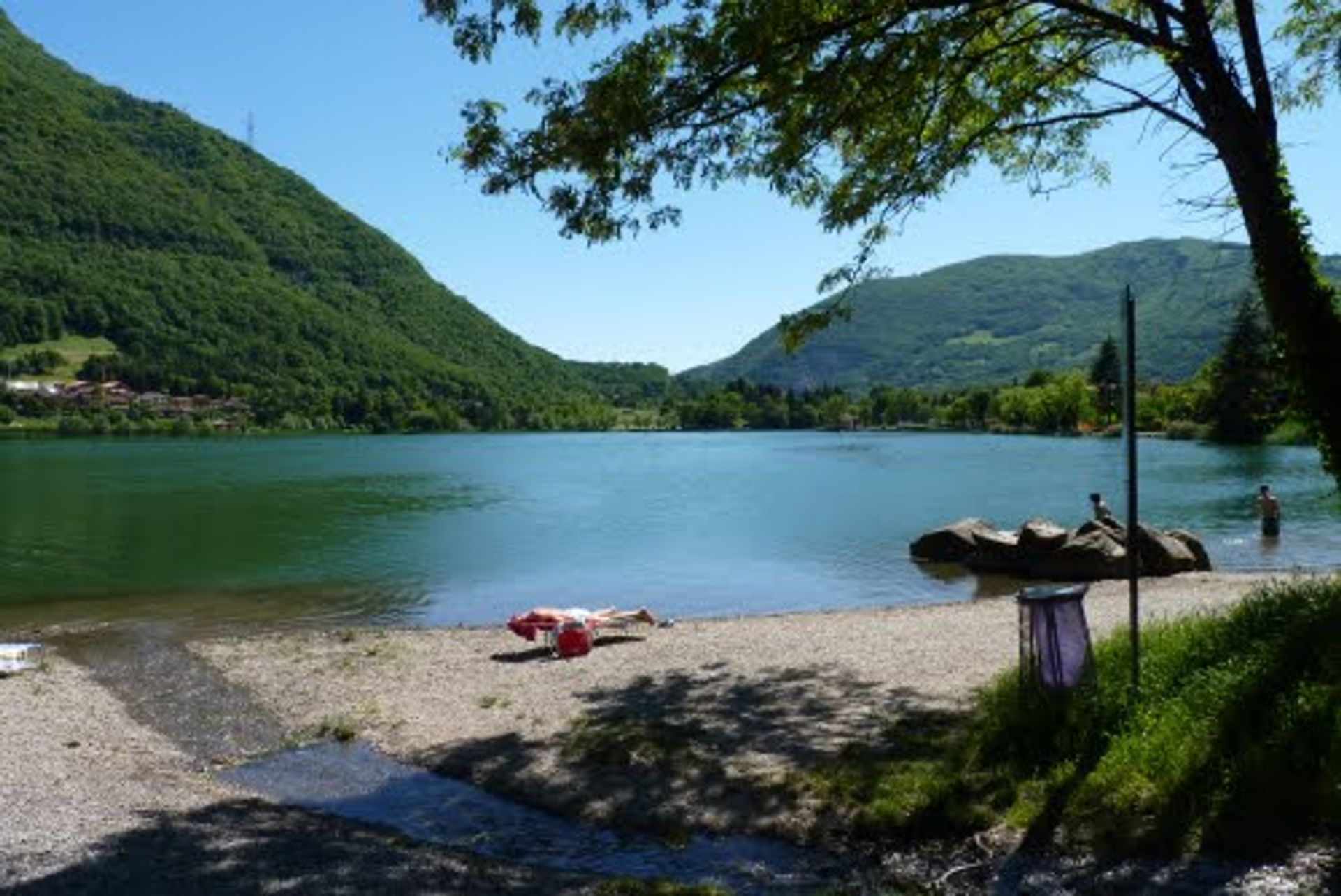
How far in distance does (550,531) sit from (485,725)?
4190 centimetres

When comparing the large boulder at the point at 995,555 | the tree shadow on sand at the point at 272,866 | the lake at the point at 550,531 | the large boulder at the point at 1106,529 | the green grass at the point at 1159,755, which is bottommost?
the lake at the point at 550,531

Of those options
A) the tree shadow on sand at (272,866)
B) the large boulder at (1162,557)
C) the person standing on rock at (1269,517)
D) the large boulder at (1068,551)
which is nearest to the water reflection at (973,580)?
the large boulder at (1068,551)

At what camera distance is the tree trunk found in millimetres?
9953

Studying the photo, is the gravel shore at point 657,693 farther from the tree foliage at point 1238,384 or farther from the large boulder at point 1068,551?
the tree foliage at point 1238,384

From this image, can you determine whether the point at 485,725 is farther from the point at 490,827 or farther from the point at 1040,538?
the point at 1040,538

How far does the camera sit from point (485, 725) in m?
14.8

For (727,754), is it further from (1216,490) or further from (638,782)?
(1216,490)

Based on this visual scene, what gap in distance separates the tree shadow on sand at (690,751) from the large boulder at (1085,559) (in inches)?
685

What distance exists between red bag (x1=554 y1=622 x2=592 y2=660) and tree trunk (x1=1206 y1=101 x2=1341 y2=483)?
42.5ft

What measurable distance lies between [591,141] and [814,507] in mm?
56161

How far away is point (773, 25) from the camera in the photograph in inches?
397

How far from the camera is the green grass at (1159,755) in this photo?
804 cm

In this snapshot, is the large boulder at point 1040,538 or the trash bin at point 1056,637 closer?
the trash bin at point 1056,637

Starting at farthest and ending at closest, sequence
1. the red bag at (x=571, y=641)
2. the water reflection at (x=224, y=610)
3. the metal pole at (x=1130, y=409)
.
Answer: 1. the water reflection at (x=224, y=610)
2. the red bag at (x=571, y=641)
3. the metal pole at (x=1130, y=409)
